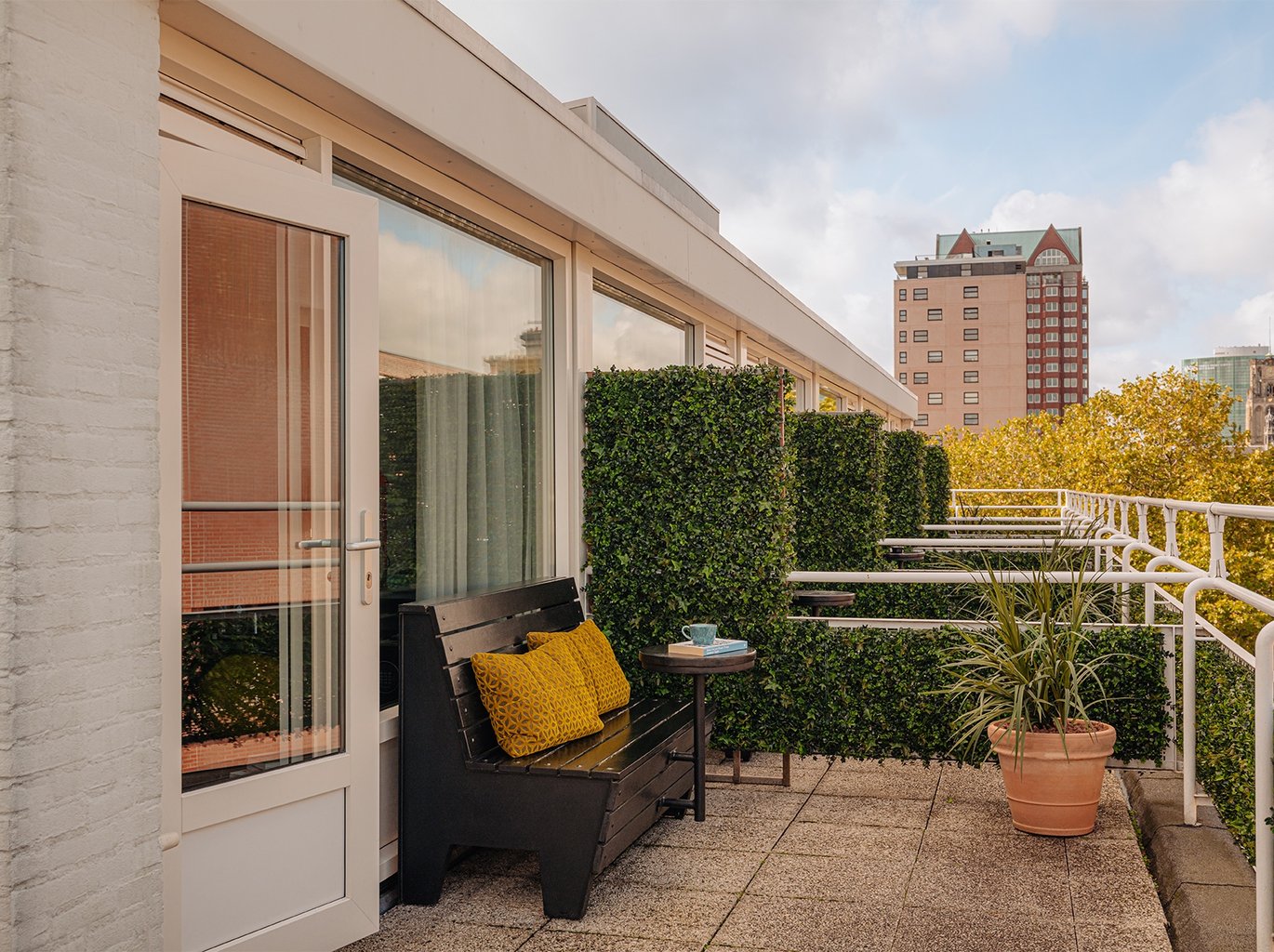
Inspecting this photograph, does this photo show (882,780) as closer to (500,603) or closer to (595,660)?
(595,660)

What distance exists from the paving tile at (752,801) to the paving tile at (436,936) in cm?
145

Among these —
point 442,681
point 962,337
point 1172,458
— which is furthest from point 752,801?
point 962,337

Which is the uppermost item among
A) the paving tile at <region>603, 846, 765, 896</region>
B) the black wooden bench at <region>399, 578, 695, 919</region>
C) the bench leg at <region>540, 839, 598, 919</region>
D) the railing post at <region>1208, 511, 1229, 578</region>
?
the railing post at <region>1208, 511, 1229, 578</region>

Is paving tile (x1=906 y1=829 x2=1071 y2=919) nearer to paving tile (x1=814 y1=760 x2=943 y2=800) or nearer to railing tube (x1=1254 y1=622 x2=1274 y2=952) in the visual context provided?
paving tile (x1=814 y1=760 x2=943 y2=800)

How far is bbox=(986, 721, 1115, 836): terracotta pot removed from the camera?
4.17 metres

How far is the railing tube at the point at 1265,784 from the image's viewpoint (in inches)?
106

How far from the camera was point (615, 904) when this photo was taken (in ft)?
12.0

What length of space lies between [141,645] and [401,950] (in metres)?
1.37

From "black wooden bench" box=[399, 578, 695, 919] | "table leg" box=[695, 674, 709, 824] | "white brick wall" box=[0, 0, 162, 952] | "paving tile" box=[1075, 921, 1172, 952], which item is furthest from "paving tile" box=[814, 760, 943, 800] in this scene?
"white brick wall" box=[0, 0, 162, 952]

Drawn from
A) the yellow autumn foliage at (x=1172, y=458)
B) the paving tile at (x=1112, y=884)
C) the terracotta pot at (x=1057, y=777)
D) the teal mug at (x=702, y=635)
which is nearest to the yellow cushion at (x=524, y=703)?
the teal mug at (x=702, y=635)

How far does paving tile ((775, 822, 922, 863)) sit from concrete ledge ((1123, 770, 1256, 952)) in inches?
34.0

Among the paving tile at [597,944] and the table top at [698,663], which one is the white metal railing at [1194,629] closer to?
the table top at [698,663]

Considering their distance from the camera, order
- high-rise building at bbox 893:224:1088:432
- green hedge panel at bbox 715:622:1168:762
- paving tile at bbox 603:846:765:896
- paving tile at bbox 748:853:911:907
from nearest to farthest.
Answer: paving tile at bbox 748:853:911:907
paving tile at bbox 603:846:765:896
green hedge panel at bbox 715:622:1168:762
high-rise building at bbox 893:224:1088:432

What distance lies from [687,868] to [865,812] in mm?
1070
